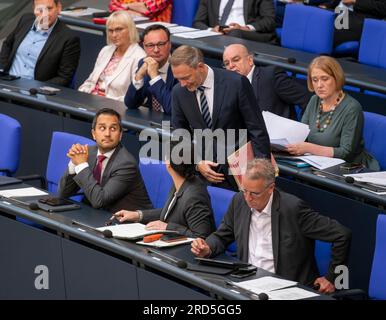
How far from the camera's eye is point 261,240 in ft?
17.7

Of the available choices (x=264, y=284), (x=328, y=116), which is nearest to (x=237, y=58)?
(x=328, y=116)

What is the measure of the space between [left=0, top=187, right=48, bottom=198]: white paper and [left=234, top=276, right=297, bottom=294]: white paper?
178 cm

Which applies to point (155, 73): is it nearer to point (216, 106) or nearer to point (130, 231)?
point (216, 106)

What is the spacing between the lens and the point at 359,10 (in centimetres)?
891

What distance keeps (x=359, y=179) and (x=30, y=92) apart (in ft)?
8.82

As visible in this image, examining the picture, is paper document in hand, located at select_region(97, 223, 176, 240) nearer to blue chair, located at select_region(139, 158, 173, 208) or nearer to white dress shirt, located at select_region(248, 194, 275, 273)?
white dress shirt, located at select_region(248, 194, 275, 273)

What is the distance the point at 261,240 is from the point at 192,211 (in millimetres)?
431

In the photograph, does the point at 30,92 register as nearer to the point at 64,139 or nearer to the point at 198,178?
the point at 64,139

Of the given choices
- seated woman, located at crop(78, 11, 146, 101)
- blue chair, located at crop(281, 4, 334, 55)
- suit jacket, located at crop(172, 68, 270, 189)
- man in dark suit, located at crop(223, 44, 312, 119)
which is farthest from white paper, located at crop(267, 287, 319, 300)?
blue chair, located at crop(281, 4, 334, 55)

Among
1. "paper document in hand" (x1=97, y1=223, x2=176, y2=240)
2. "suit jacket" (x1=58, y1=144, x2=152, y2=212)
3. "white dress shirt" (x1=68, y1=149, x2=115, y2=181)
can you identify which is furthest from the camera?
"white dress shirt" (x1=68, y1=149, x2=115, y2=181)

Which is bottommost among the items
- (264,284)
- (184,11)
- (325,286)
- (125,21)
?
(325,286)

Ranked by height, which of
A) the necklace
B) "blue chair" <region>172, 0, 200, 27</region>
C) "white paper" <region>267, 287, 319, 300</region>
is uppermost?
"blue chair" <region>172, 0, 200, 27</region>

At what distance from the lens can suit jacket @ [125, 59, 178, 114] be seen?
7.07m
